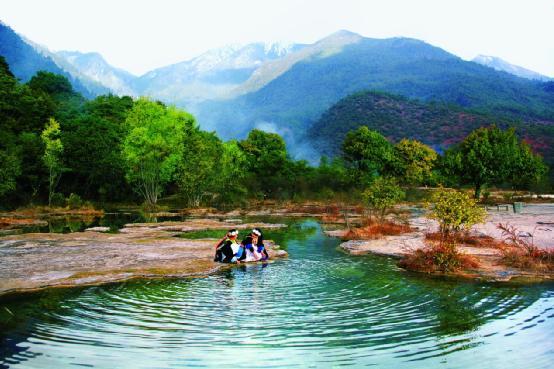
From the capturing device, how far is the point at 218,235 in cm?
3684

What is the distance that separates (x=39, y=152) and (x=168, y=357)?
7128 cm

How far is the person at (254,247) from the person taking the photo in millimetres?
23734

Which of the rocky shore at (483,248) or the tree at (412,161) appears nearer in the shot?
the rocky shore at (483,248)

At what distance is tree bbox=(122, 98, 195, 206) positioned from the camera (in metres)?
70.0

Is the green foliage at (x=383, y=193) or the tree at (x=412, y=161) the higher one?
the tree at (x=412, y=161)

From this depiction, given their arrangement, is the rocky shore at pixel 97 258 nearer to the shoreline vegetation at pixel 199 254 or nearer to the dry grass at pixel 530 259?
the shoreline vegetation at pixel 199 254

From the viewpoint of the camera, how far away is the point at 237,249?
2345 centimetres

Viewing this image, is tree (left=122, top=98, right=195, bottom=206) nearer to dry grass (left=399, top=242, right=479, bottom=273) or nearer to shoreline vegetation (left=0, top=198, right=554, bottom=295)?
shoreline vegetation (left=0, top=198, right=554, bottom=295)

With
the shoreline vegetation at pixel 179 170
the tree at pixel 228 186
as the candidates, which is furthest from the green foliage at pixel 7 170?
the tree at pixel 228 186

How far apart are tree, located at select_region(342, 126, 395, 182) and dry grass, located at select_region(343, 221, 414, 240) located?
40.0 meters

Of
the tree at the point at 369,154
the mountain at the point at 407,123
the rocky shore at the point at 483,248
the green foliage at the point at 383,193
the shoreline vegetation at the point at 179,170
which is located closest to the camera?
the rocky shore at the point at 483,248

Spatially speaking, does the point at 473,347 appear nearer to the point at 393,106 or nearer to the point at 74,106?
the point at 74,106

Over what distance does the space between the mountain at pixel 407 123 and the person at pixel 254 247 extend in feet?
394

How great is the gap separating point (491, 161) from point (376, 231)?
4463cm
